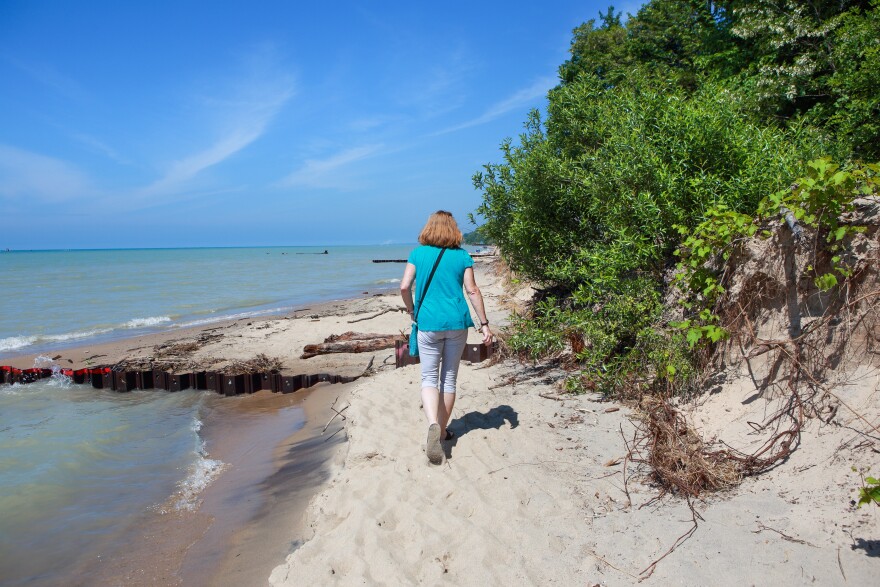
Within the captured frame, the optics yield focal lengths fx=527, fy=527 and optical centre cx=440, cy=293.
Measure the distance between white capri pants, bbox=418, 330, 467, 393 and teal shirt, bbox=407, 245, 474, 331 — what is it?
8 centimetres

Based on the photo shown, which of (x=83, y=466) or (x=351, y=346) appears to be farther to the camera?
(x=351, y=346)

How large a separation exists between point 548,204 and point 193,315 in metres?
16.0

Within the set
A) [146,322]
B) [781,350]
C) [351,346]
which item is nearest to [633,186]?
[781,350]

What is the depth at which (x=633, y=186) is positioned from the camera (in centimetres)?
605

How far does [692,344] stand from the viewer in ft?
15.4

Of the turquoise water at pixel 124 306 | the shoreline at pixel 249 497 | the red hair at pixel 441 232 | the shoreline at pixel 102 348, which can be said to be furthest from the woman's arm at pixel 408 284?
the turquoise water at pixel 124 306

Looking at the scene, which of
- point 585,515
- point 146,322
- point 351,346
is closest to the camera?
point 585,515

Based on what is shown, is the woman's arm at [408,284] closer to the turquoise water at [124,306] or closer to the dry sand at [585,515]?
the dry sand at [585,515]

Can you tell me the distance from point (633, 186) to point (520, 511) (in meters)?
3.98

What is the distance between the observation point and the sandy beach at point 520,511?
299 cm

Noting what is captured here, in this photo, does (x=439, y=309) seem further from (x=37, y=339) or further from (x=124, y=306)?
(x=124, y=306)

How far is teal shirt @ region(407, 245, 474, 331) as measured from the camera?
4412 millimetres

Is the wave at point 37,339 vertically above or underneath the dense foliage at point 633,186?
underneath

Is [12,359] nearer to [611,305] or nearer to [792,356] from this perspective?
[611,305]
